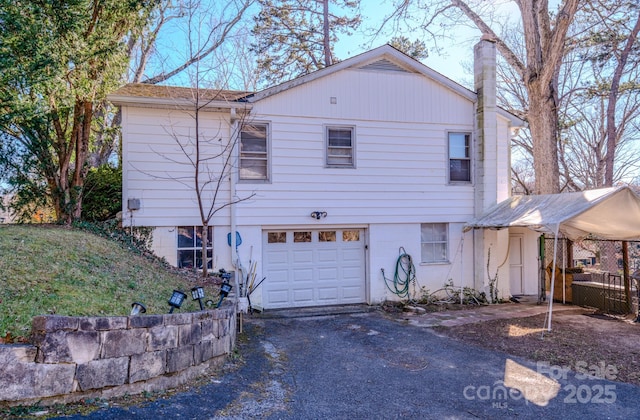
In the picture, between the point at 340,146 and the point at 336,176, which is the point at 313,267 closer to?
the point at 336,176

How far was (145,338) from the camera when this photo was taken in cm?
386

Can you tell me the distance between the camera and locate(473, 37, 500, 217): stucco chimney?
10.3 metres

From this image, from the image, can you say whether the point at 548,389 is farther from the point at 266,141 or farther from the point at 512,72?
the point at 512,72

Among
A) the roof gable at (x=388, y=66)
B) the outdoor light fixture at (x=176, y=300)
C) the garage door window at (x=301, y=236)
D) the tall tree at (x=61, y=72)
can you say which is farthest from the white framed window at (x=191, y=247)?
the outdoor light fixture at (x=176, y=300)

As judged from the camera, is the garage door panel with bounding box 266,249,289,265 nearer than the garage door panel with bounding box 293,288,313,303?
Yes

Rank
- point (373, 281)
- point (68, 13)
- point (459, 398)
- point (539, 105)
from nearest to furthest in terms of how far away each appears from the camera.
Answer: point (459, 398)
point (68, 13)
point (373, 281)
point (539, 105)

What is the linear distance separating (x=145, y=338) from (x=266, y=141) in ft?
20.1

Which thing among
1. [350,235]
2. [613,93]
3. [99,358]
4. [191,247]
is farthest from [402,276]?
[613,93]

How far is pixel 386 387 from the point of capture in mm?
4793

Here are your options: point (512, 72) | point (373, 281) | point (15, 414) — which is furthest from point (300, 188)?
point (512, 72)

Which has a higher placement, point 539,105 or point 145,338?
point 539,105

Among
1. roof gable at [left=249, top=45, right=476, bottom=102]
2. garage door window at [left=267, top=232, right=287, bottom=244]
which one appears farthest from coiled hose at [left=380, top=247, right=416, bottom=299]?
roof gable at [left=249, top=45, right=476, bottom=102]

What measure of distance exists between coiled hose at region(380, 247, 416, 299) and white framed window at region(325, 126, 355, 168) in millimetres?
2573

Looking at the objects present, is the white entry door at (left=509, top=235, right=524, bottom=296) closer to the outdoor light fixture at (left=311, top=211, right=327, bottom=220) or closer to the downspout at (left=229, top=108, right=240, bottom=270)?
the outdoor light fixture at (left=311, top=211, right=327, bottom=220)
